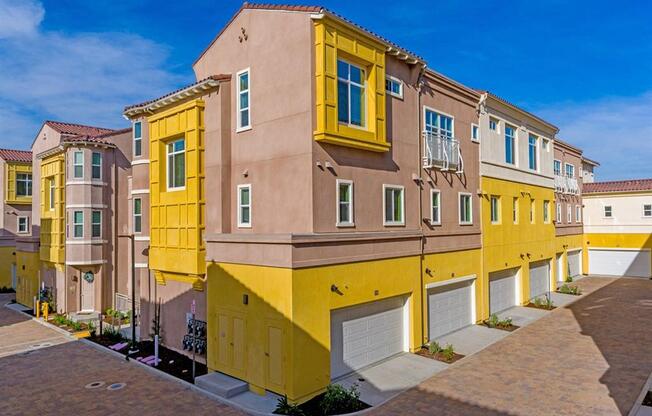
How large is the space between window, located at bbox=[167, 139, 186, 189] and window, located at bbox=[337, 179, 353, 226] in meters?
6.61

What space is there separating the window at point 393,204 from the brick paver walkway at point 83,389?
846 cm

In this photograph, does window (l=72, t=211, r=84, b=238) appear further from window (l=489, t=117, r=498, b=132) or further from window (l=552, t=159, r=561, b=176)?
window (l=552, t=159, r=561, b=176)

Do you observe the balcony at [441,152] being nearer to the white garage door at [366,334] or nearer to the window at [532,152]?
the white garage door at [366,334]

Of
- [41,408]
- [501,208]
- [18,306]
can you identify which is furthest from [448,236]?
[18,306]

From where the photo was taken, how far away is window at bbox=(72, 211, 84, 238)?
25719 mm

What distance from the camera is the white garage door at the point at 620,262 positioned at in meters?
36.4

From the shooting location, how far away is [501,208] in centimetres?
2412

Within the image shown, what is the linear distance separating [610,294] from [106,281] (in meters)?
33.1

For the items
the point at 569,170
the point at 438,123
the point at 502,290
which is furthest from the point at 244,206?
the point at 569,170

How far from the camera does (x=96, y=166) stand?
1030 inches

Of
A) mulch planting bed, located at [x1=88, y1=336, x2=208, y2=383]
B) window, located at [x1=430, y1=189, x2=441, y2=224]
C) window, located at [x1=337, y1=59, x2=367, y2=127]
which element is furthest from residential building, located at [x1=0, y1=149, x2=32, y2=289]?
window, located at [x1=430, y1=189, x2=441, y2=224]

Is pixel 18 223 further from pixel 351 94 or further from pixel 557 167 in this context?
pixel 557 167

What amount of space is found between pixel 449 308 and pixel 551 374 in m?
5.71

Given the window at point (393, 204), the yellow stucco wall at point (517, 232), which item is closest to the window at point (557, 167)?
the yellow stucco wall at point (517, 232)
